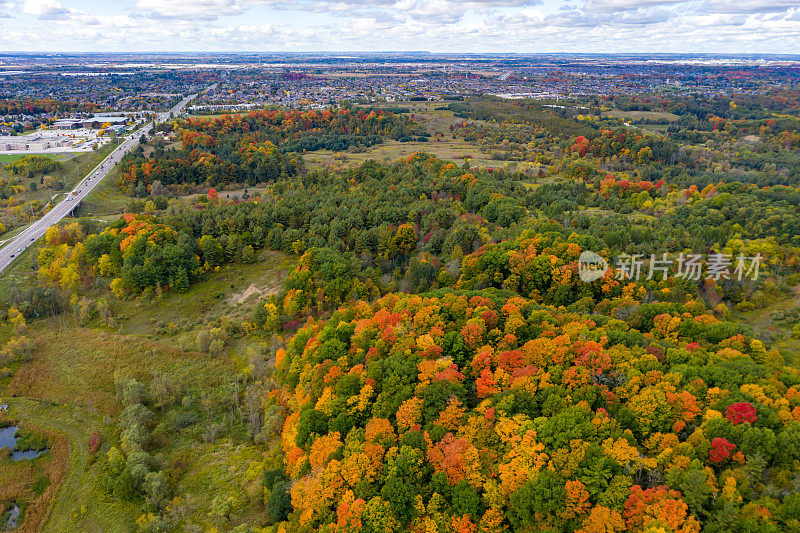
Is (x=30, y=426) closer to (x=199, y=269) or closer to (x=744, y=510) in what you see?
(x=199, y=269)

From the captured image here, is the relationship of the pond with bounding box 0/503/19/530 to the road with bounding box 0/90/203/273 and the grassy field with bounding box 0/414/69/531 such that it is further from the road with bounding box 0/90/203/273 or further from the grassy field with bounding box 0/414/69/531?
the road with bounding box 0/90/203/273

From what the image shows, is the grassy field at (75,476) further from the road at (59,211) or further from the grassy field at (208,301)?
the road at (59,211)

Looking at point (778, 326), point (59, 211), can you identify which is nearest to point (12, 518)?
point (778, 326)

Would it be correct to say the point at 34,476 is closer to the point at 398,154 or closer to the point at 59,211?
the point at 59,211

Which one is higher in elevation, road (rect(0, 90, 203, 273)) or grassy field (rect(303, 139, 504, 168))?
grassy field (rect(303, 139, 504, 168))

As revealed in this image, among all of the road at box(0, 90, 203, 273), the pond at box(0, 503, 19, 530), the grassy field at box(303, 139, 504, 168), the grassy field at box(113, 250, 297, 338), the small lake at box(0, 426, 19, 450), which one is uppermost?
the grassy field at box(303, 139, 504, 168)

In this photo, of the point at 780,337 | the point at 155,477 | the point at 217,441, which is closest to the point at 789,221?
the point at 780,337

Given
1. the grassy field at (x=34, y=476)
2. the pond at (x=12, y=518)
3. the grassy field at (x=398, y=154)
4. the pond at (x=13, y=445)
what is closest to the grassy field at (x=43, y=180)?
the pond at (x=13, y=445)

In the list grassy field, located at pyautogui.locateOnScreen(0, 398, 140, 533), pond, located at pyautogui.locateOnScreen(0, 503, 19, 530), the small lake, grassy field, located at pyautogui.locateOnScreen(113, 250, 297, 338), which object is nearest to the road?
grassy field, located at pyautogui.locateOnScreen(113, 250, 297, 338)
